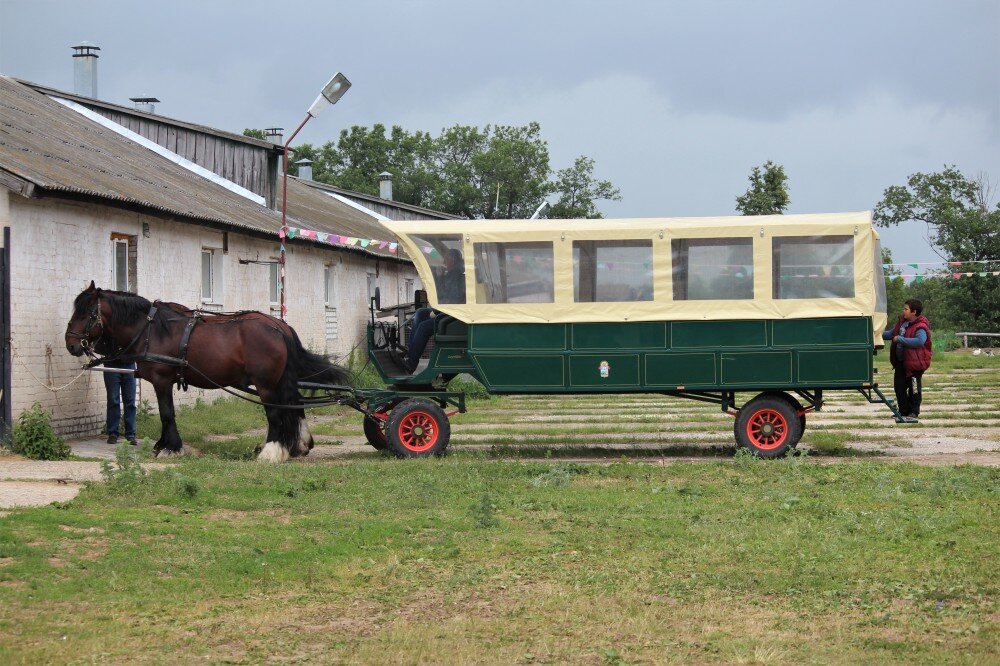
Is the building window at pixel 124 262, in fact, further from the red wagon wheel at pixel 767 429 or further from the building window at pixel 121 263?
the red wagon wheel at pixel 767 429

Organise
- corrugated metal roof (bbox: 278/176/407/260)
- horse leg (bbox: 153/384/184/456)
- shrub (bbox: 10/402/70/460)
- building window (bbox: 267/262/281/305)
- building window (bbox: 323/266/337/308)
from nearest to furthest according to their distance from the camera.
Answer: shrub (bbox: 10/402/70/460)
horse leg (bbox: 153/384/184/456)
building window (bbox: 267/262/281/305)
building window (bbox: 323/266/337/308)
corrugated metal roof (bbox: 278/176/407/260)

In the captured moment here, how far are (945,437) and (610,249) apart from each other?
577cm

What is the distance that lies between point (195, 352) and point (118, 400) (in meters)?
1.86

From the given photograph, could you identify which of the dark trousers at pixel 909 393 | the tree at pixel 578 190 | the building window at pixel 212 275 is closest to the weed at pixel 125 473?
the dark trousers at pixel 909 393

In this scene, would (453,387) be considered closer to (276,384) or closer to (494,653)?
(276,384)

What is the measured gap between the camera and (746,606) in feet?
24.1

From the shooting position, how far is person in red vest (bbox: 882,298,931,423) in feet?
52.3

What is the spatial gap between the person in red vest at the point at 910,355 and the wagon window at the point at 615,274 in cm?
351

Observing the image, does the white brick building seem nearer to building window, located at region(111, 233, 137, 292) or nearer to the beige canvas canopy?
building window, located at region(111, 233, 137, 292)

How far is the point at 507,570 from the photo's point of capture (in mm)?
8281

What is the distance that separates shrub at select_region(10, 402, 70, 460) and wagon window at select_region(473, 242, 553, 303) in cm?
505

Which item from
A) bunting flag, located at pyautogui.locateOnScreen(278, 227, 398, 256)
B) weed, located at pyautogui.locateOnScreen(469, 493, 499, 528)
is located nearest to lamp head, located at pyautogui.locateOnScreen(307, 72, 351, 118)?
bunting flag, located at pyautogui.locateOnScreen(278, 227, 398, 256)

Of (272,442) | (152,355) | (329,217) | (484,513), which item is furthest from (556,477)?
(329,217)

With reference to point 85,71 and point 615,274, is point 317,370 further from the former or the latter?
point 85,71
